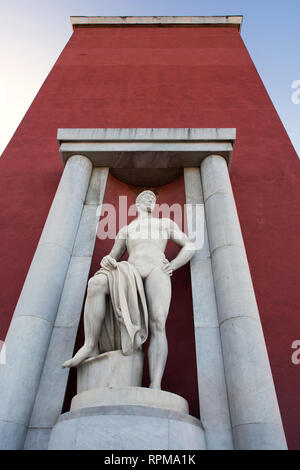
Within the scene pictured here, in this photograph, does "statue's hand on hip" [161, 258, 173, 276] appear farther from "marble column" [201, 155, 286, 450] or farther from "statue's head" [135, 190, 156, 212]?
"statue's head" [135, 190, 156, 212]

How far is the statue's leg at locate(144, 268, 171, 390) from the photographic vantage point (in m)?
4.34

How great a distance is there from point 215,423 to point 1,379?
2606 mm

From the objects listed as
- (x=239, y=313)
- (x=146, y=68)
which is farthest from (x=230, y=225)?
(x=146, y=68)

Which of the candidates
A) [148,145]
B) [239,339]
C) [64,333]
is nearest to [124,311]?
[64,333]

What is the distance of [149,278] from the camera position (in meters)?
4.92

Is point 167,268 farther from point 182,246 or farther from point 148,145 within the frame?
point 148,145

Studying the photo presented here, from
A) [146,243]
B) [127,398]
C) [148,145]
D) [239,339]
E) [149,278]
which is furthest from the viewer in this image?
[148,145]

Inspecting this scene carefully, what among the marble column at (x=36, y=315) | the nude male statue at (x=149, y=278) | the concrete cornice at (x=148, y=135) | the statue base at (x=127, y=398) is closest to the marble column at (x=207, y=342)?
the nude male statue at (x=149, y=278)

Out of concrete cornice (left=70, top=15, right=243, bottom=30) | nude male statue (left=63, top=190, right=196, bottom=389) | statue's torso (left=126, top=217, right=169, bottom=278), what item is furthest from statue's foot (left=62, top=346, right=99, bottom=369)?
concrete cornice (left=70, top=15, right=243, bottom=30)

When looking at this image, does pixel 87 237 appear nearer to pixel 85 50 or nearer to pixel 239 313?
pixel 239 313

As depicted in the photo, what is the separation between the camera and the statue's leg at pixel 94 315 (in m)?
4.39

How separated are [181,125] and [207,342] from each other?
5426mm

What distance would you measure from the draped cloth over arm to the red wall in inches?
73.1

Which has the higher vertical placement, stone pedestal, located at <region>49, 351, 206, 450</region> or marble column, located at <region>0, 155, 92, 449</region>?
marble column, located at <region>0, 155, 92, 449</region>
